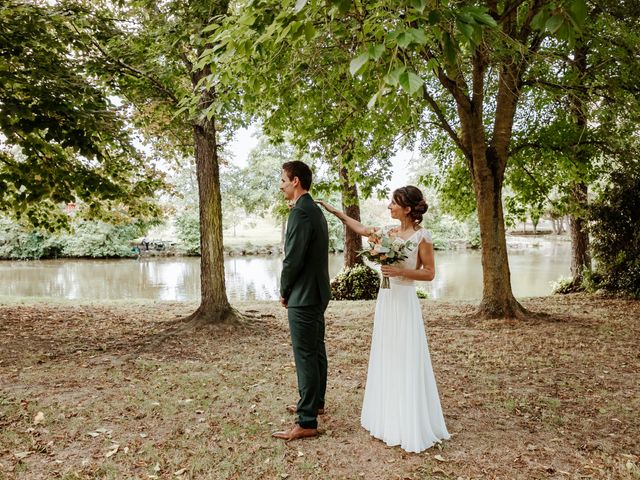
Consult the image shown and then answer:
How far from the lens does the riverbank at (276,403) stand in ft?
12.2

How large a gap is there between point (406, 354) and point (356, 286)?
32.9ft

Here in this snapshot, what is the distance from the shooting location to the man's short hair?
4.07 metres

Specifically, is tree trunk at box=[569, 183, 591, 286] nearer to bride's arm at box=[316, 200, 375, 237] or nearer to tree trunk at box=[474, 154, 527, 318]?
tree trunk at box=[474, 154, 527, 318]

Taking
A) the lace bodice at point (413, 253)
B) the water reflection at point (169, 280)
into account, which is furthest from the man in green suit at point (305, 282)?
the water reflection at point (169, 280)

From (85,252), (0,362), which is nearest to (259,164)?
(85,252)

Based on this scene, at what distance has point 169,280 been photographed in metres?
23.1

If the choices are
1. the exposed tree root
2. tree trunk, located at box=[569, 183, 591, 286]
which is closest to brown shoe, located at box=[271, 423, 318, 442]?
the exposed tree root

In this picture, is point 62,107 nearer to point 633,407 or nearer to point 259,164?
point 633,407

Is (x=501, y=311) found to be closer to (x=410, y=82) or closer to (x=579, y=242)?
(x=579, y=242)

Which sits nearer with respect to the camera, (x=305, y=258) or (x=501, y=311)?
(x=305, y=258)

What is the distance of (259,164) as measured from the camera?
35500 millimetres

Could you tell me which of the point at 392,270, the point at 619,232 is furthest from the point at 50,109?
the point at 619,232

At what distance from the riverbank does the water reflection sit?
9.07 metres

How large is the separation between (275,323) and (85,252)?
3138 cm
